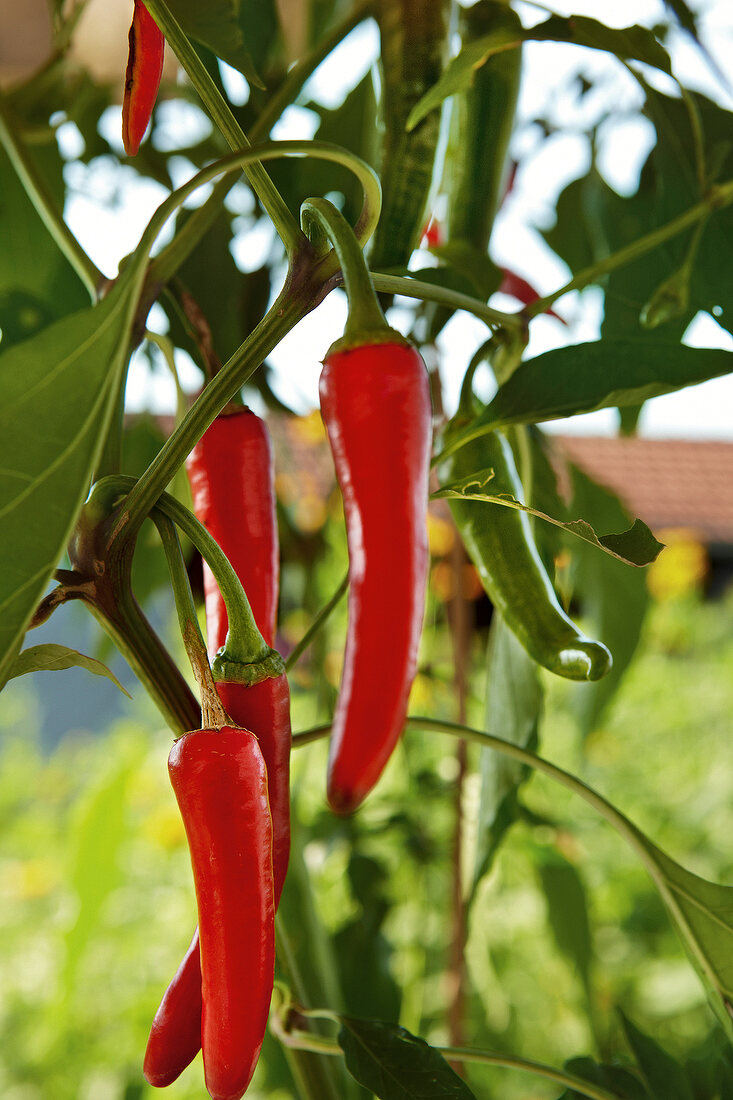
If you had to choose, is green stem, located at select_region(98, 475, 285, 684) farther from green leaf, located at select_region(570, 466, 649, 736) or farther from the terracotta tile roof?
the terracotta tile roof

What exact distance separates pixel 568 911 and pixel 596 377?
43cm

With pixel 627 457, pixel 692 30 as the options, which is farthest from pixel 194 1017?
pixel 627 457

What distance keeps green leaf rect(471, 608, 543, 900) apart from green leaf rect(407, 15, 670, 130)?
192 millimetres

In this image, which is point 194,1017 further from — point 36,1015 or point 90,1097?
point 36,1015

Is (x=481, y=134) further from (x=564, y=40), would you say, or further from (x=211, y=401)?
(x=211, y=401)

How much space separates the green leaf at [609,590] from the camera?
0.50 metres

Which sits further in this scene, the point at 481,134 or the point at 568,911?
the point at 568,911

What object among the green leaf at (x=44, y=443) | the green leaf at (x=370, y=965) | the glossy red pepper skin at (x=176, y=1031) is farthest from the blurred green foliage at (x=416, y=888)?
the green leaf at (x=44, y=443)

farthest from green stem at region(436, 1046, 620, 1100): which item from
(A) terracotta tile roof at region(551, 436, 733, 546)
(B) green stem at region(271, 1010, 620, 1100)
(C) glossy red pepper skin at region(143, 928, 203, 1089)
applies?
(A) terracotta tile roof at region(551, 436, 733, 546)

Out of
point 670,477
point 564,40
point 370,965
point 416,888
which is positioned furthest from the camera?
point 670,477

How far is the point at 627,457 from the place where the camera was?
2330 mm

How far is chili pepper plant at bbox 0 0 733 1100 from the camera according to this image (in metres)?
0.18

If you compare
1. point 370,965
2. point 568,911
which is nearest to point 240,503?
point 370,965

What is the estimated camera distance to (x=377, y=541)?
18cm
